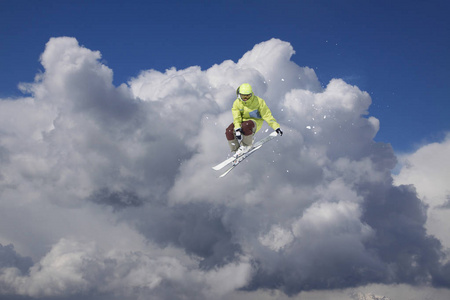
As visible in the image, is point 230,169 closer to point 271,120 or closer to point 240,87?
point 271,120

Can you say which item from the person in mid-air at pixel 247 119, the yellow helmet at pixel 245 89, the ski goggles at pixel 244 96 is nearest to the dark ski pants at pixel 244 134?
the person in mid-air at pixel 247 119

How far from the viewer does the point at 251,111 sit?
31.4 m

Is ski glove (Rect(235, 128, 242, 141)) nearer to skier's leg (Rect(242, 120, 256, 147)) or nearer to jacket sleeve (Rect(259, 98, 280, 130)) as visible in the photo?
skier's leg (Rect(242, 120, 256, 147))

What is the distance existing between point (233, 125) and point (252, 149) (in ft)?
11.4

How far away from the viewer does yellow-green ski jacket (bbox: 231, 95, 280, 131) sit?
102 feet

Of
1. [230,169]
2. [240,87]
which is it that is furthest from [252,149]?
[240,87]

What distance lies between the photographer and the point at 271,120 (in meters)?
31.4

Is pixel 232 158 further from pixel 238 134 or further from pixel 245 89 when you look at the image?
pixel 245 89

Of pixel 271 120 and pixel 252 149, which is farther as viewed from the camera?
pixel 252 149

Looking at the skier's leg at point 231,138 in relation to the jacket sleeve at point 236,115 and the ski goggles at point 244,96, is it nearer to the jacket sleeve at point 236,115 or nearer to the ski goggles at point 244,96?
the jacket sleeve at point 236,115

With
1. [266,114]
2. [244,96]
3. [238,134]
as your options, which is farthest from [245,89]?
[238,134]

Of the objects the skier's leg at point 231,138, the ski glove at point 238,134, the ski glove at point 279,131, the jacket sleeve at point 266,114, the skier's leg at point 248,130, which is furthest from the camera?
the skier's leg at point 231,138

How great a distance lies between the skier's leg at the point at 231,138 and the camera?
1276 inches

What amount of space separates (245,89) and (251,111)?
273 cm
